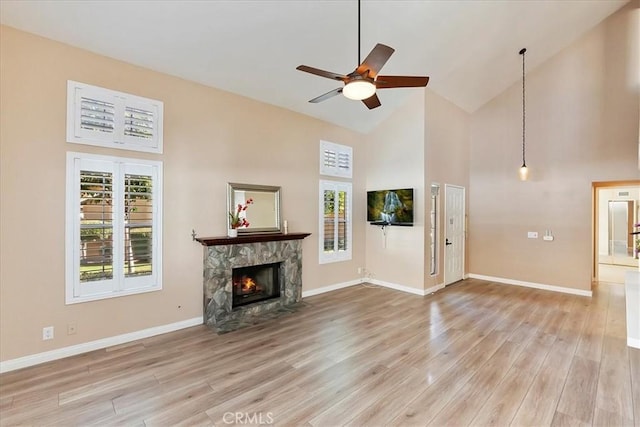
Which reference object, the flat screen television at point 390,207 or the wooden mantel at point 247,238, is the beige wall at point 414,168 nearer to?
the flat screen television at point 390,207

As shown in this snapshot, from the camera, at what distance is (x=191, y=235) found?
409 centimetres

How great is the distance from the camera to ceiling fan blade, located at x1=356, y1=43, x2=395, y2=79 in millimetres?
2451

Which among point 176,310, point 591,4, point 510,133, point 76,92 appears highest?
point 591,4

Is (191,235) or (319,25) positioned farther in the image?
(191,235)

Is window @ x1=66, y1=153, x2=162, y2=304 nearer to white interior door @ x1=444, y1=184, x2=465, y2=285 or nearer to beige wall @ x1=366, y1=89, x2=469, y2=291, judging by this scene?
beige wall @ x1=366, y1=89, x2=469, y2=291

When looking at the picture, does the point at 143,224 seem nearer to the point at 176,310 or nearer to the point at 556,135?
the point at 176,310

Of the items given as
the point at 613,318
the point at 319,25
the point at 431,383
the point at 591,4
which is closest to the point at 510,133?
the point at 591,4

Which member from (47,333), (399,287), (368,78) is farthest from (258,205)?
(399,287)

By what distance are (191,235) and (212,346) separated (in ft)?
4.94

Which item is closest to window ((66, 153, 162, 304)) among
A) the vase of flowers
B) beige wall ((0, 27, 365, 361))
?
beige wall ((0, 27, 365, 361))

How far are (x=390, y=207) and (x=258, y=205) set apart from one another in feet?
8.79

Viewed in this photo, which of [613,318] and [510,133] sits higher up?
[510,133]

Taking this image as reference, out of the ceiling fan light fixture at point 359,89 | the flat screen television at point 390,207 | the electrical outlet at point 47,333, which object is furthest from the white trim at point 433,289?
the electrical outlet at point 47,333

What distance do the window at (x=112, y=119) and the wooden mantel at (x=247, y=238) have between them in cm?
133
